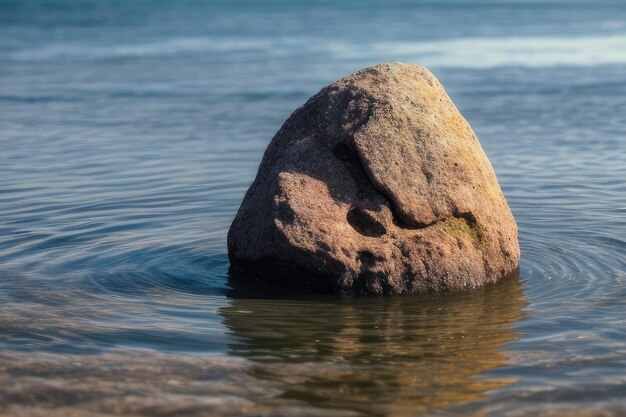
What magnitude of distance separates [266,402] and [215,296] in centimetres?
227

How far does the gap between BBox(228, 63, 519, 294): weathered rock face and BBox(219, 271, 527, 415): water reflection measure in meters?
0.17

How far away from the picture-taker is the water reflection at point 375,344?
217 inches

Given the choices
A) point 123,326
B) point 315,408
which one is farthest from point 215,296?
point 315,408

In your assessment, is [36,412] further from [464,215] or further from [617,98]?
[617,98]

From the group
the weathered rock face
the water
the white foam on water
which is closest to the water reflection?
the water

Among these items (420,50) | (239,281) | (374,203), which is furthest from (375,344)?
(420,50)

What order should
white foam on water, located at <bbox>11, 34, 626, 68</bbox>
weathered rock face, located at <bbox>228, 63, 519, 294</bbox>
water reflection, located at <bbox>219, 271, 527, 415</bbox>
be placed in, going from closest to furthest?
water reflection, located at <bbox>219, 271, 527, 415</bbox> < weathered rock face, located at <bbox>228, 63, 519, 294</bbox> < white foam on water, located at <bbox>11, 34, 626, 68</bbox>

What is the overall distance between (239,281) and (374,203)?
1.22 m

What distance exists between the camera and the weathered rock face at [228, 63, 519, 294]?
731 cm

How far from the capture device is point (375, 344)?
21.1 feet

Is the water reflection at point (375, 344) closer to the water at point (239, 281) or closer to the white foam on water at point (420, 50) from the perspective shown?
the water at point (239, 281)

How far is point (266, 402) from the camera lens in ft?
17.6

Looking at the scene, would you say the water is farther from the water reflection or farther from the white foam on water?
the white foam on water

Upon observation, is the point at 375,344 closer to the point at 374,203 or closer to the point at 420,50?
the point at 374,203
